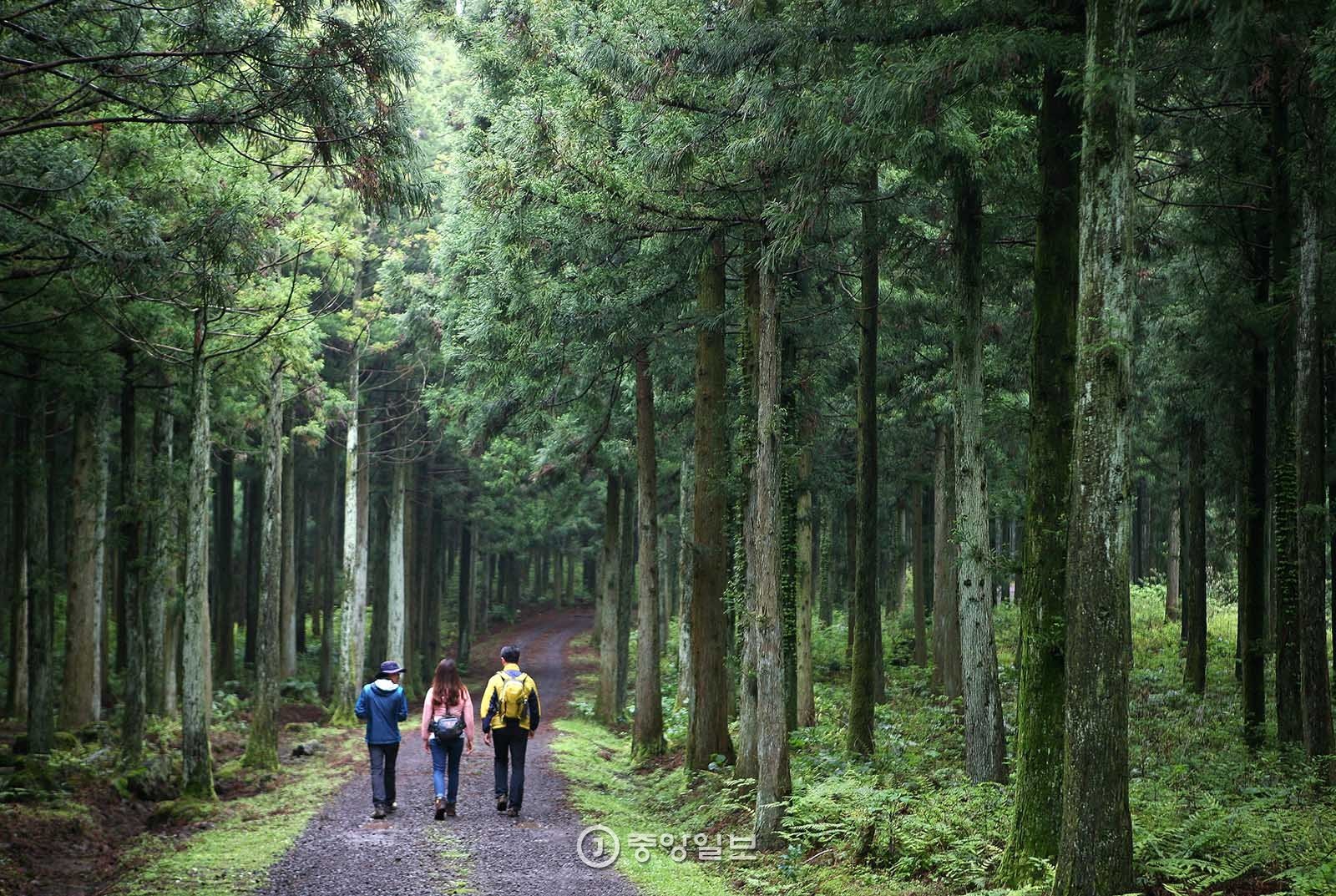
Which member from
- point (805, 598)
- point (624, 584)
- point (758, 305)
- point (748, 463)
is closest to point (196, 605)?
point (748, 463)

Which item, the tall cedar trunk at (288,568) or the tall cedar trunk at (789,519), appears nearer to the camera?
the tall cedar trunk at (789,519)

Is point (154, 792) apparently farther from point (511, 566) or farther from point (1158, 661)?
point (511, 566)

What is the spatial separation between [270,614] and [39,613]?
3573 mm

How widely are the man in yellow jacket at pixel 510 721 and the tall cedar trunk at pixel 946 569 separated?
9.48m

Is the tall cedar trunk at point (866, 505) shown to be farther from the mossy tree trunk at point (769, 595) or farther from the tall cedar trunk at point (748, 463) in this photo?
the mossy tree trunk at point (769, 595)

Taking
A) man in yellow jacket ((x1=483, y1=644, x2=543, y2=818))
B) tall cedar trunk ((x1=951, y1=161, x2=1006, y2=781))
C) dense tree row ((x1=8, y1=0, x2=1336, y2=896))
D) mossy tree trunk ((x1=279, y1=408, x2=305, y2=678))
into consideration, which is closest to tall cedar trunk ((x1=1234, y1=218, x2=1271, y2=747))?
dense tree row ((x1=8, y1=0, x2=1336, y2=896))

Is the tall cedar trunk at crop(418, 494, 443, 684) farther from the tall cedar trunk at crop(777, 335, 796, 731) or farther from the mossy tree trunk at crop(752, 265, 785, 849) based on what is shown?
the mossy tree trunk at crop(752, 265, 785, 849)

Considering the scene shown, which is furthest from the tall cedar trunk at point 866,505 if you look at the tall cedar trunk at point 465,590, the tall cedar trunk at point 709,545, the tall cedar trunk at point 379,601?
the tall cedar trunk at point 465,590

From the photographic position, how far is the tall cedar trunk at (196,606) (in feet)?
44.0

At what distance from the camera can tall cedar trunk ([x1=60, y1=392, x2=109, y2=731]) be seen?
674 inches

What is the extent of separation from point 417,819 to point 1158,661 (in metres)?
21.6

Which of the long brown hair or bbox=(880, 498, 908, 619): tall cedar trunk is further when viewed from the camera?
bbox=(880, 498, 908, 619): tall cedar trunk

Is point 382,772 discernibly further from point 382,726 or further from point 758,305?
point 758,305

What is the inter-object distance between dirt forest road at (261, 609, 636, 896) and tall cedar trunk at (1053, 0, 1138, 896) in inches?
164
